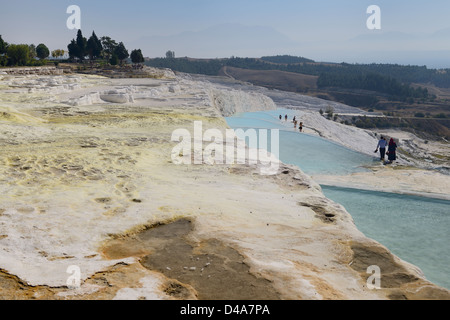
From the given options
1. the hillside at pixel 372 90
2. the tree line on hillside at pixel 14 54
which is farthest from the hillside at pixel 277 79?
the tree line on hillside at pixel 14 54

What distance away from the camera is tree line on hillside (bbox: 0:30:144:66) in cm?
4066

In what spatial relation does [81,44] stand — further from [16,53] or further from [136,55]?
[16,53]

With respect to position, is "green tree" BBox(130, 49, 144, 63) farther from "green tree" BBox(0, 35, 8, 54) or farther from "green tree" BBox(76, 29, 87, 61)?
"green tree" BBox(0, 35, 8, 54)

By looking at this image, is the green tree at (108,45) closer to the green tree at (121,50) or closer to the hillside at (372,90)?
the green tree at (121,50)

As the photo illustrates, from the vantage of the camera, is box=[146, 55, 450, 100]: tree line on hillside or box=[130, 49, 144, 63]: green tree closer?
box=[130, 49, 144, 63]: green tree

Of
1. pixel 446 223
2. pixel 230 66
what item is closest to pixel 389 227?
pixel 446 223

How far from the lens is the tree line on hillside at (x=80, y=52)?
133 ft

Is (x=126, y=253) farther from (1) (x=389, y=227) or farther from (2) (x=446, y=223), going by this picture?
(2) (x=446, y=223)

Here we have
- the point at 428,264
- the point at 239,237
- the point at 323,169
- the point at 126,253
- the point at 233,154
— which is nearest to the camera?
the point at 126,253

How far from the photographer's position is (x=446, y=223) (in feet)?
27.5

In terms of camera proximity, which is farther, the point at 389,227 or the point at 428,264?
the point at 389,227

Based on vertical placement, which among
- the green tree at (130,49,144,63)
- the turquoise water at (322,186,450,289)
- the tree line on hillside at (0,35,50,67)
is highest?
the green tree at (130,49,144,63)

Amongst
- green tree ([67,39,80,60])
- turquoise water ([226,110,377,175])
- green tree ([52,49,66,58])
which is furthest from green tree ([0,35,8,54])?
turquoise water ([226,110,377,175])

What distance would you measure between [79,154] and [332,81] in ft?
321
